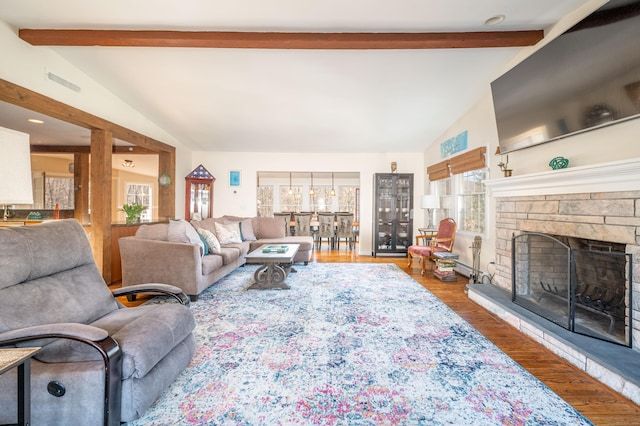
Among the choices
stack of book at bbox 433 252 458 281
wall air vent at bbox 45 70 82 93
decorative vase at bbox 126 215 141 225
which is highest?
wall air vent at bbox 45 70 82 93

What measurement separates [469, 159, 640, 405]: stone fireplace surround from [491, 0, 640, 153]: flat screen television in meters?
0.43

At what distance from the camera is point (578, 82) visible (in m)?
2.36

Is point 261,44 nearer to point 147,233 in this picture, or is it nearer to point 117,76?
point 117,76

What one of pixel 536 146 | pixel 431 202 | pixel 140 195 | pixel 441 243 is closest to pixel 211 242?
pixel 441 243

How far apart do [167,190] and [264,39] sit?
4.01 m

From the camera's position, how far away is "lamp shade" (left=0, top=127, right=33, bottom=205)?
3.97ft

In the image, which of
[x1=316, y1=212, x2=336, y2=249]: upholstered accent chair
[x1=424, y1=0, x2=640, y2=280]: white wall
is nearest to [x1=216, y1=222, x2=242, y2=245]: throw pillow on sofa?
[x1=316, y1=212, x2=336, y2=249]: upholstered accent chair

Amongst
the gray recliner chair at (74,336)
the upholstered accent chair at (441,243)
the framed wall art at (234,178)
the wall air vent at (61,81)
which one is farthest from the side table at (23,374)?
the framed wall art at (234,178)

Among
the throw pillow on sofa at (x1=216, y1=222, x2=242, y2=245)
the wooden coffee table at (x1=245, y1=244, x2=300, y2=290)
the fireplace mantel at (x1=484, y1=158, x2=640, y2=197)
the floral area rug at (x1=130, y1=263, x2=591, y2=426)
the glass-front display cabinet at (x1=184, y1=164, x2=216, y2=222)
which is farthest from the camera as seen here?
the glass-front display cabinet at (x1=184, y1=164, x2=216, y2=222)

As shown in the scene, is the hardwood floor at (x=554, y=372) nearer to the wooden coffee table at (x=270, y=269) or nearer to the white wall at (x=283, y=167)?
the wooden coffee table at (x=270, y=269)

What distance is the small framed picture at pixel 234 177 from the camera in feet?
21.8

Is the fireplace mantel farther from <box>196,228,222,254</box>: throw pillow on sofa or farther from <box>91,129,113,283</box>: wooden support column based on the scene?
<box>91,129,113,283</box>: wooden support column

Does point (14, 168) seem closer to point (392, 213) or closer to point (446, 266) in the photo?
point (446, 266)

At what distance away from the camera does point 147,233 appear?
342 cm
